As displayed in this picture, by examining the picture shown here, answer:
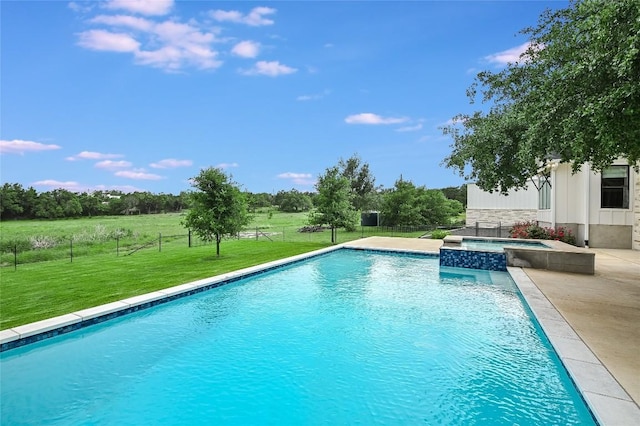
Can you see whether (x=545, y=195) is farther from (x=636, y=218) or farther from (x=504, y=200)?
(x=504, y=200)

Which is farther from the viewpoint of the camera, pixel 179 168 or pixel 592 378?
pixel 179 168

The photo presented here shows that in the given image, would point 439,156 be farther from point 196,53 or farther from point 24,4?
point 24,4

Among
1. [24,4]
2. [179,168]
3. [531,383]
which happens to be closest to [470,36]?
[531,383]

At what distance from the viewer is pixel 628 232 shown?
1324 cm

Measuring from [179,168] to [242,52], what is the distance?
22.3 meters

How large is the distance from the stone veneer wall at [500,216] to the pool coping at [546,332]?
49.9ft

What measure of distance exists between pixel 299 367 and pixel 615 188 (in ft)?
49.2

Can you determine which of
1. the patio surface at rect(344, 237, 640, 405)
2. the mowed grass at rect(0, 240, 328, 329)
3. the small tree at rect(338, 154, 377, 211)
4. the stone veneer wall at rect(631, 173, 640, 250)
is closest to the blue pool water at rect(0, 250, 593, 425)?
the patio surface at rect(344, 237, 640, 405)

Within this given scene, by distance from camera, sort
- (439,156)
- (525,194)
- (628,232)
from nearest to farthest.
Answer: (628,232)
(439,156)
(525,194)

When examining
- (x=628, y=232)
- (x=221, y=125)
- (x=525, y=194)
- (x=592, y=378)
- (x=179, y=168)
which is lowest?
(x=592, y=378)

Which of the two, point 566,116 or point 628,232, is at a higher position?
point 566,116

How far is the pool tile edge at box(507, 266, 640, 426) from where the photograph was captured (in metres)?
2.99

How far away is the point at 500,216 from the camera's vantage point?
2344cm

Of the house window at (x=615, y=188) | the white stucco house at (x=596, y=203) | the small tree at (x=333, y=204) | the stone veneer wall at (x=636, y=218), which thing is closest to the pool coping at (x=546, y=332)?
the white stucco house at (x=596, y=203)
